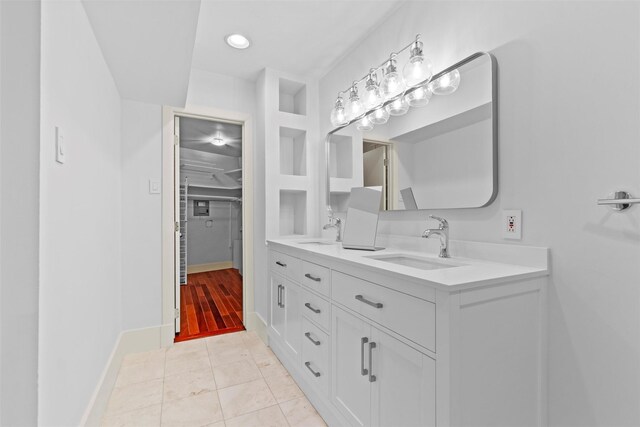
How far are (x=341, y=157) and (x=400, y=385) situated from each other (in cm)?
170

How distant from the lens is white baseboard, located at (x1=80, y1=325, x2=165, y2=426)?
4.53ft

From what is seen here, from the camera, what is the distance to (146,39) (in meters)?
1.47

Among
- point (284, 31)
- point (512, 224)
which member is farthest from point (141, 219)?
point (512, 224)

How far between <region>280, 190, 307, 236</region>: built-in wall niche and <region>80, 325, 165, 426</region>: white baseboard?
125cm

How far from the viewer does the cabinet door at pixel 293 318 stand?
1.82m

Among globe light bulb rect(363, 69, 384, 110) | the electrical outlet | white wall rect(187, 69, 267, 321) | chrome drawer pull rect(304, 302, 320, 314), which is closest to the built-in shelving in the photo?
white wall rect(187, 69, 267, 321)

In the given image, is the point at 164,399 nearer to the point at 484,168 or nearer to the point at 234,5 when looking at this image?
the point at 484,168

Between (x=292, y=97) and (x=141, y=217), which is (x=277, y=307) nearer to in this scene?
(x=141, y=217)

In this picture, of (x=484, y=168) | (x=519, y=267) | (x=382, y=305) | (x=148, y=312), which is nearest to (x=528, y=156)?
(x=484, y=168)

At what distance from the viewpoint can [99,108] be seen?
158cm

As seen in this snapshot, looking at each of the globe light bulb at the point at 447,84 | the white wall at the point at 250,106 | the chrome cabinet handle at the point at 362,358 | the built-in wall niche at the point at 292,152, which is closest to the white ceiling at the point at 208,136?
the white wall at the point at 250,106

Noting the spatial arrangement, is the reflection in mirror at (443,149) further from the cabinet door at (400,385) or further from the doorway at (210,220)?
the doorway at (210,220)

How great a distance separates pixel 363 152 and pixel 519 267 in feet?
4.06

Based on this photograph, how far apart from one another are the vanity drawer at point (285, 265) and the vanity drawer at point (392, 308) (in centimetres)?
53
